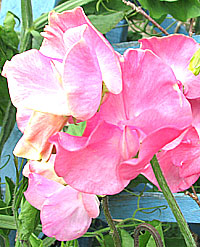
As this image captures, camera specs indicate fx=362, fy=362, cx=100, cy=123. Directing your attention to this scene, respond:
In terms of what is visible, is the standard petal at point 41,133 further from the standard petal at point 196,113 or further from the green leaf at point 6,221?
the green leaf at point 6,221

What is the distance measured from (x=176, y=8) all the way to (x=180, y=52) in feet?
1.66

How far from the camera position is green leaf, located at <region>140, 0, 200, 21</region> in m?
0.75

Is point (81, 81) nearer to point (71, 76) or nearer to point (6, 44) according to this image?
point (71, 76)

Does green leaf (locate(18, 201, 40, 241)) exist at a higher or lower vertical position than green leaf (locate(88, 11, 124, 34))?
lower

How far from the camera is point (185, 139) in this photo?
29 centimetres

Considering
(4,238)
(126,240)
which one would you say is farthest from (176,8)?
(4,238)

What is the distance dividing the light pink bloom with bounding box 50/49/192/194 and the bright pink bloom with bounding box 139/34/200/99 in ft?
0.16

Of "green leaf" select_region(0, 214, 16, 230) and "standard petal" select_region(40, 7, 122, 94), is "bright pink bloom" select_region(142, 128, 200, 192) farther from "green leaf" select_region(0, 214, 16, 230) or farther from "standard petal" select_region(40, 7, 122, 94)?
"green leaf" select_region(0, 214, 16, 230)

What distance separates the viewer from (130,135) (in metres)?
0.25

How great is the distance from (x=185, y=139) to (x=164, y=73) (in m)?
0.07

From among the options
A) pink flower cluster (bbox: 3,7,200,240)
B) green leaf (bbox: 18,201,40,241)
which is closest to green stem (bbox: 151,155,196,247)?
pink flower cluster (bbox: 3,7,200,240)

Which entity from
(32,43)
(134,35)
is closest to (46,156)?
(32,43)

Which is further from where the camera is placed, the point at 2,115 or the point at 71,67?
the point at 2,115

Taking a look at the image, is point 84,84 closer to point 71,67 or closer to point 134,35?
point 71,67
